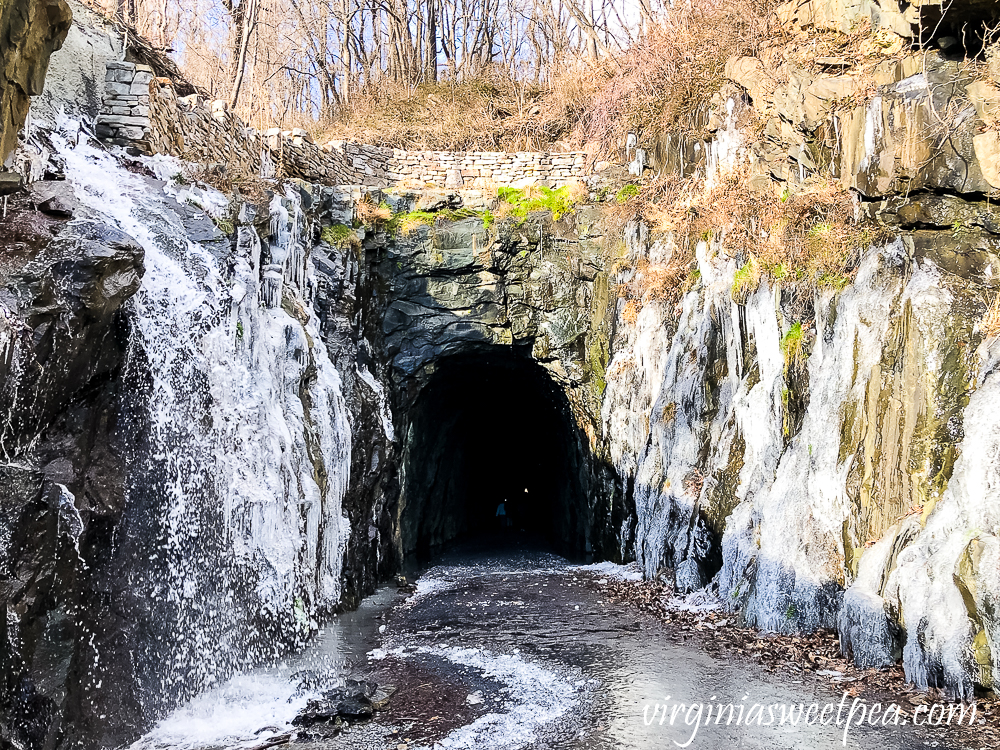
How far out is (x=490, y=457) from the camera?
25031 mm

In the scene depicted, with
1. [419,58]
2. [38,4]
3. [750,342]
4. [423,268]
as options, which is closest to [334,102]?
[419,58]

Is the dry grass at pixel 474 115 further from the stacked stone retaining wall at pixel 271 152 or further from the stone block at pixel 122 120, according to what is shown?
the stone block at pixel 122 120

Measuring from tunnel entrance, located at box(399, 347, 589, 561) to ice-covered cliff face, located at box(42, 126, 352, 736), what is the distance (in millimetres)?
4588

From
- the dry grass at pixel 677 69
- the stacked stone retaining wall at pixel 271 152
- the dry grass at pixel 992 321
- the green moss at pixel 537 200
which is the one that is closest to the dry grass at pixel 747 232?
the green moss at pixel 537 200

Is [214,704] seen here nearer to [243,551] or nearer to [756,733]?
[243,551]

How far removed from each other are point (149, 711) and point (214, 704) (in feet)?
1.82

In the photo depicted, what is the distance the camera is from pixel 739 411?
9570mm

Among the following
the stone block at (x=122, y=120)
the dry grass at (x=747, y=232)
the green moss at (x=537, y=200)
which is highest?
the stone block at (x=122, y=120)

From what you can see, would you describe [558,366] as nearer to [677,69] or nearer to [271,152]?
[677,69]

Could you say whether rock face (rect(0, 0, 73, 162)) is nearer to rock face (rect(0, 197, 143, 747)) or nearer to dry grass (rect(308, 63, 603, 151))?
rock face (rect(0, 197, 143, 747))

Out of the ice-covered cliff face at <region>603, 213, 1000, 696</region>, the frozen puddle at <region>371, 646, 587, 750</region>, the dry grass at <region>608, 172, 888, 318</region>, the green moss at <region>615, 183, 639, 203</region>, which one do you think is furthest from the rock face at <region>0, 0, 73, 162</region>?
the green moss at <region>615, 183, 639, 203</region>

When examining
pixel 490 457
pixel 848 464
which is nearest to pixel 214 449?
pixel 848 464

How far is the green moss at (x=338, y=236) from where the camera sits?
11891 millimetres

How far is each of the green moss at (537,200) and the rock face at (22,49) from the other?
966 cm
